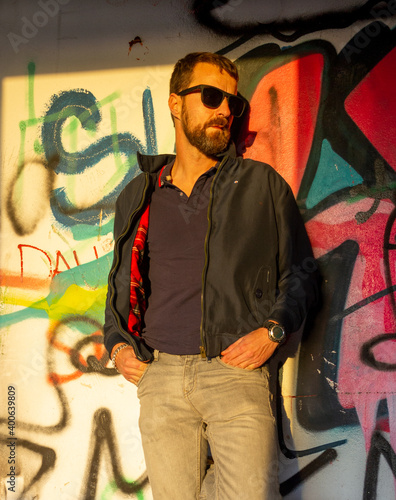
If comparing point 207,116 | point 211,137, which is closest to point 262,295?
point 211,137

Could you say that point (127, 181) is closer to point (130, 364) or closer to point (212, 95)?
point (212, 95)

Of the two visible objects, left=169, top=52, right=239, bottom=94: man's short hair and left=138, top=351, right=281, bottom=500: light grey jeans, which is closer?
left=138, top=351, right=281, bottom=500: light grey jeans

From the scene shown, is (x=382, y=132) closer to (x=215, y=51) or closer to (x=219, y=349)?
(x=215, y=51)

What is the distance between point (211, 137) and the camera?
2.86 metres

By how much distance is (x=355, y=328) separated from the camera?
3188 millimetres

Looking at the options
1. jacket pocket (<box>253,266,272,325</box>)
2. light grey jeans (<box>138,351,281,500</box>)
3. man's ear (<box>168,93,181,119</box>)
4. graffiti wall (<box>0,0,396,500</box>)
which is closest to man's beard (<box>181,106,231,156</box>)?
man's ear (<box>168,93,181,119</box>)

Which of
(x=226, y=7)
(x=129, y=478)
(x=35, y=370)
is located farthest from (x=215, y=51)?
(x=129, y=478)

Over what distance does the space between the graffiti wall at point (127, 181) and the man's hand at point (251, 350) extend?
2.52 feet

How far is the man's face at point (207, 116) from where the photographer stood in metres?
2.86

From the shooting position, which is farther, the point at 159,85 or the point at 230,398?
the point at 159,85

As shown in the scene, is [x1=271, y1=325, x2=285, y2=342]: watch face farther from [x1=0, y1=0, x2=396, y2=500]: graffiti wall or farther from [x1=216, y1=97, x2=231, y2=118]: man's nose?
[x1=216, y1=97, x2=231, y2=118]: man's nose

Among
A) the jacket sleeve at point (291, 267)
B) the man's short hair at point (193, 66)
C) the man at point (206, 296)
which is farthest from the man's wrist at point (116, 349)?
the man's short hair at point (193, 66)

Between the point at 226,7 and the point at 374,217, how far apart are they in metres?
1.68

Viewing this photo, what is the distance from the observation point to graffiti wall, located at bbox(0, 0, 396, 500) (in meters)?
3.18
